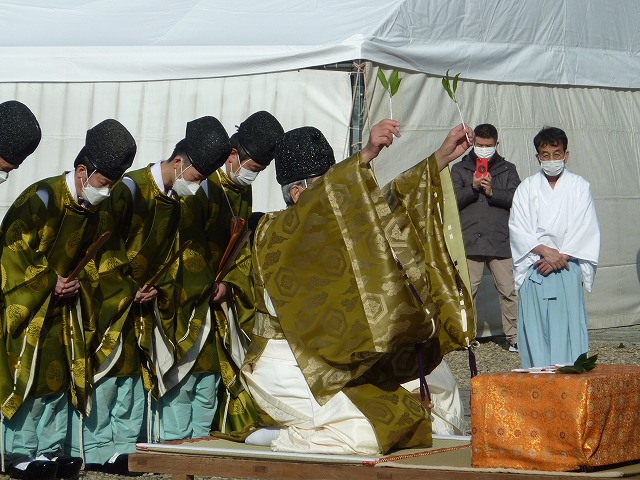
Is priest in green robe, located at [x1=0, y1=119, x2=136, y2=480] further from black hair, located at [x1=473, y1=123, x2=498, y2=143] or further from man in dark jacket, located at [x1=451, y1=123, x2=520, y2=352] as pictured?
man in dark jacket, located at [x1=451, y1=123, x2=520, y2=352]

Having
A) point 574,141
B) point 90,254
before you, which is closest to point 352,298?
point 90,254

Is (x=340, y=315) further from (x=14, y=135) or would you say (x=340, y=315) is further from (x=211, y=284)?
(x=211, y=284)

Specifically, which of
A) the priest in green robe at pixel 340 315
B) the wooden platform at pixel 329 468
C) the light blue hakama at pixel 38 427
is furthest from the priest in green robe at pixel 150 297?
the wooden platform at pixel 329 468

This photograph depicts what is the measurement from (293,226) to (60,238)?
1692 millimetres

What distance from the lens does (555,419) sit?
15.0ft

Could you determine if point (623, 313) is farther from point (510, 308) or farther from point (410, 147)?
point (410, 147)

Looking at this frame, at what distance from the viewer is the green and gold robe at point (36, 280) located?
6328mm

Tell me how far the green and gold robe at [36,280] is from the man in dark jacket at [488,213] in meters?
4.25

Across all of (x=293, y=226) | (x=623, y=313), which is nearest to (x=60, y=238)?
(x=293, y=226)

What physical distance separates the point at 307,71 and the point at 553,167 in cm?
247

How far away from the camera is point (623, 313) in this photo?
1210 centimetres

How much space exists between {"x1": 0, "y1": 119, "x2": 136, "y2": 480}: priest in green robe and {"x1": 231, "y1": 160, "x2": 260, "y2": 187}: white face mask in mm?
852

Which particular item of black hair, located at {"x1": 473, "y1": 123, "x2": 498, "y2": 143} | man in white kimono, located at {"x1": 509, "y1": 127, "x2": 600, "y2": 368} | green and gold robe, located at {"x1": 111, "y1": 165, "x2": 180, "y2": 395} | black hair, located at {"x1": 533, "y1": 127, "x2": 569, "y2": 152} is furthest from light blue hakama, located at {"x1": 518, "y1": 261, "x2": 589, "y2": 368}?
green and gold robe, located at {"x1": 111, "y1": 165, "x2": 180, "y2": 395}

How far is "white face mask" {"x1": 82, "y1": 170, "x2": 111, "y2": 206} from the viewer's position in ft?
20.6
